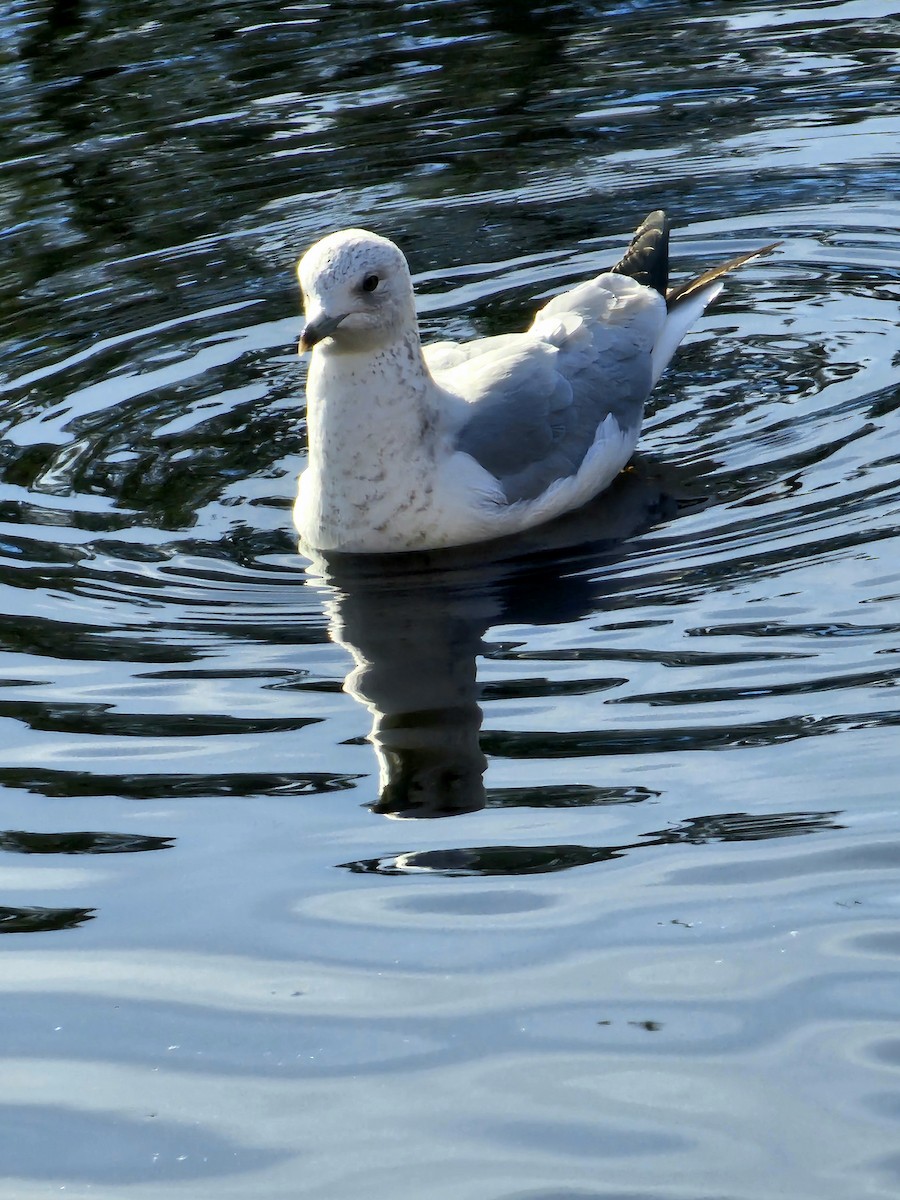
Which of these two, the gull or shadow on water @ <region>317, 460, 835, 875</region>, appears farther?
the gull

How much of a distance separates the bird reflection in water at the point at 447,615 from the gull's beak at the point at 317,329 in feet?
2.64

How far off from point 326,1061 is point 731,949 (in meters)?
0.89

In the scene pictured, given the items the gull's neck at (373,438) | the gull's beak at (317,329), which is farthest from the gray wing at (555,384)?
the gull's beak at (317,329)

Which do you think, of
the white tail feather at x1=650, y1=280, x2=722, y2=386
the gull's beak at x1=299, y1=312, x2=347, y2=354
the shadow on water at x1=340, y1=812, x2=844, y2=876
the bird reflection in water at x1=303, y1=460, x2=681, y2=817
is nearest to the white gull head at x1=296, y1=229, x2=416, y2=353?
the gull's beak at x1=299, y1=312, x2=347, y2=354

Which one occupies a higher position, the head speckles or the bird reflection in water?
the head speckles

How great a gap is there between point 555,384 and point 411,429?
0.74 meters

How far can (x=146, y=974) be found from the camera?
13.3 feet

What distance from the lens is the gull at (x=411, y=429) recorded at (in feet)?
19.5

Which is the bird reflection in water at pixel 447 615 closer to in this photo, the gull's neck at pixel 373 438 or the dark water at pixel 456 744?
the dark water at pixel 456 744

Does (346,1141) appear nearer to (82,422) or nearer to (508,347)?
(508,347)

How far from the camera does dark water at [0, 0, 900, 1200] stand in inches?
140

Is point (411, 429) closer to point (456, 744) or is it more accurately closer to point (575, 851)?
point (456, 744)

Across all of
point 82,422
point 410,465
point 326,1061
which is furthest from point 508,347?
point 326,1061

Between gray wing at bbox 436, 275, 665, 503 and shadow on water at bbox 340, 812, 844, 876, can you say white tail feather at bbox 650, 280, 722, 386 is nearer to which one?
gray wing at bbox 436, 275, 665, 503
